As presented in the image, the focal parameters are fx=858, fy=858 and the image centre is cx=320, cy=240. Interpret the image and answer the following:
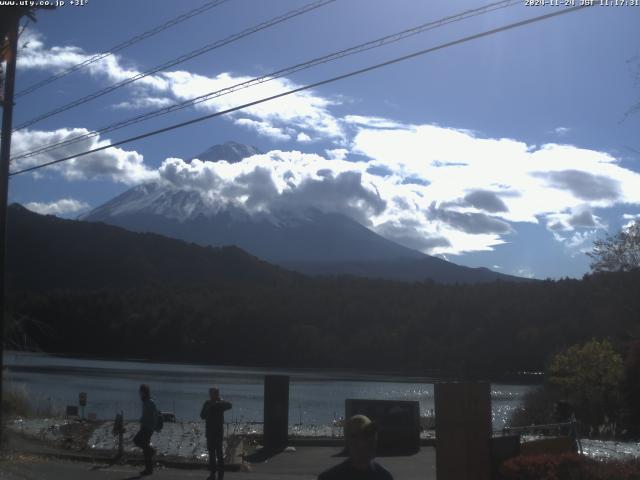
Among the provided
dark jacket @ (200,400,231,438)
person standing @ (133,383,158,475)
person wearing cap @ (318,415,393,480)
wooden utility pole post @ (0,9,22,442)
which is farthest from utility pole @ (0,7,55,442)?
person wearing cap @ (318,415,393,480)

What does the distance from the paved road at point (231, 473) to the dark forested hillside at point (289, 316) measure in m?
47.7

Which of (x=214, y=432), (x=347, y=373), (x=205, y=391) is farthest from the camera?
(x=347, y=373)

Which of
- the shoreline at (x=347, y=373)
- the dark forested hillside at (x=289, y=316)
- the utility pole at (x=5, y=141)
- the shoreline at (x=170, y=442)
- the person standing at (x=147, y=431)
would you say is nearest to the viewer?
the utility pole at (x=5, y=141)

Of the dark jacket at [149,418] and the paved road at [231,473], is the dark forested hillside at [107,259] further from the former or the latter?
the dark jacket at [149,418]

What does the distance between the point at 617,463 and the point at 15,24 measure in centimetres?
1084

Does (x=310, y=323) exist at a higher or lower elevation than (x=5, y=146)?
higher

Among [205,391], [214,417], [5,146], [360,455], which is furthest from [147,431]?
[205,391]

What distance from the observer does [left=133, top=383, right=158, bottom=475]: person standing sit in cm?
1415

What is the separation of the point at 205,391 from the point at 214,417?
38.7 meters

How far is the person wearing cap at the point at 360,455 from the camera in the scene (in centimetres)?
535

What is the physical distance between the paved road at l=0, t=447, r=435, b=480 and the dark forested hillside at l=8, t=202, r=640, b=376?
157 ft

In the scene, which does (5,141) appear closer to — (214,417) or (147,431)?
(147,431)

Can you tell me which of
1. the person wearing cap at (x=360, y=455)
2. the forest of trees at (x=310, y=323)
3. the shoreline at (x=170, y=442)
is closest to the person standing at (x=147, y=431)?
the shoreline at (x=170, y=442)

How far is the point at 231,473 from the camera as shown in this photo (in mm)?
15047
